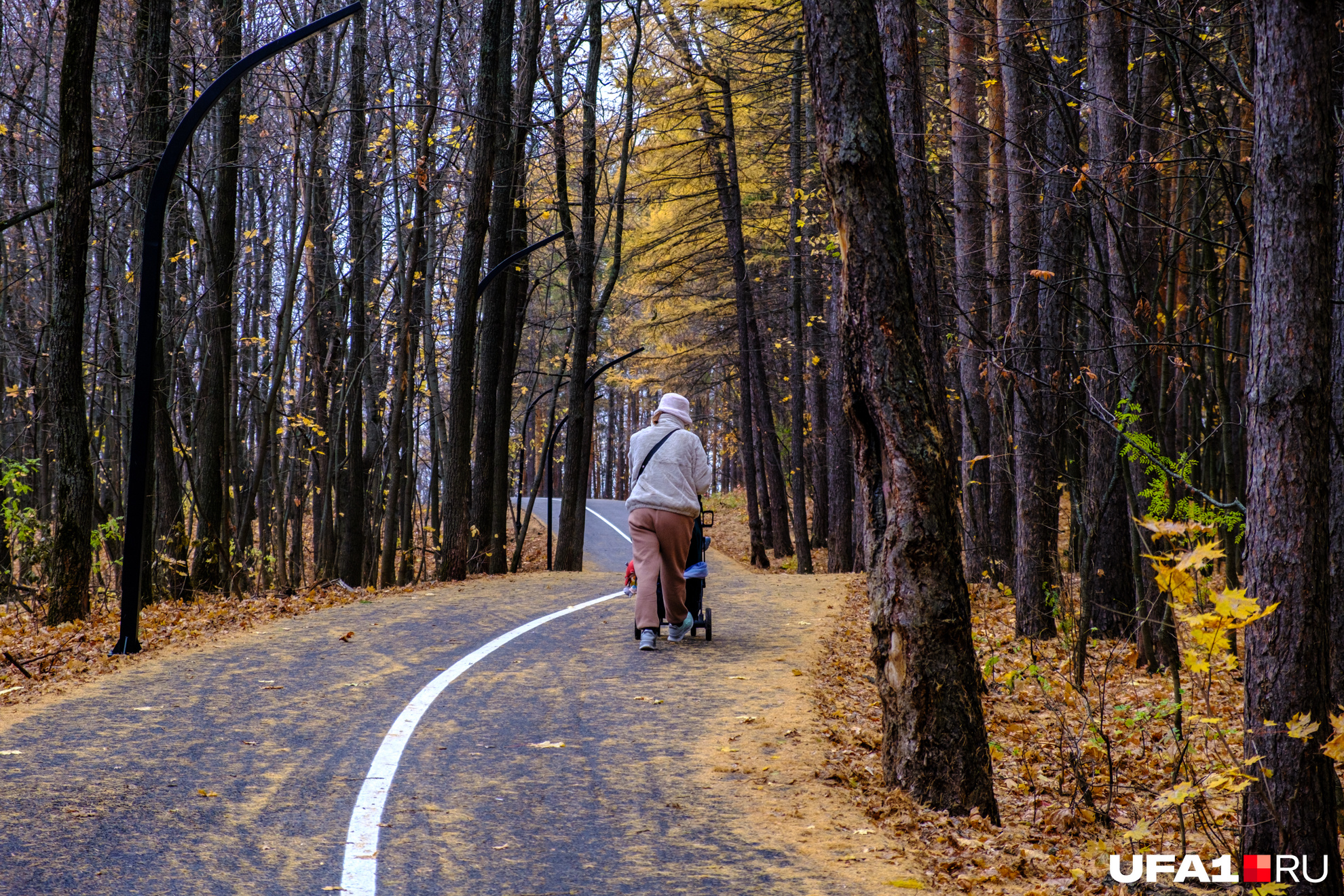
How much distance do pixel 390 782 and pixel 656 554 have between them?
396 centimetres

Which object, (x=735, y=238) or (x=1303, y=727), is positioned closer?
(x=1303, y=727)

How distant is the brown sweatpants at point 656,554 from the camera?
912cm

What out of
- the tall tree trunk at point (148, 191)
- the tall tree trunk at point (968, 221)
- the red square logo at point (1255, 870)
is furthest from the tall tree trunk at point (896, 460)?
the tall tree trunk at point (148, 191)

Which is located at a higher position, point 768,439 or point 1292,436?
point 768,439

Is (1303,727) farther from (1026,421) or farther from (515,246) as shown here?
(515,246)

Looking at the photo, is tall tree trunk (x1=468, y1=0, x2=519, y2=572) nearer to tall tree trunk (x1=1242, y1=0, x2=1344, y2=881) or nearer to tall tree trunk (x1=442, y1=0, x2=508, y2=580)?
tall tree trunk (x1=442, y1=0, x2=508, y2=580)

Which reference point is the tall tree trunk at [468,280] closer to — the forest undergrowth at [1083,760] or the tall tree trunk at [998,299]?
the forest undergrowth at [1083,760]

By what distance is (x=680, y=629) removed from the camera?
9.66 meters

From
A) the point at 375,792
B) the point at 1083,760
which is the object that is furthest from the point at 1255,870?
the point at 375,792

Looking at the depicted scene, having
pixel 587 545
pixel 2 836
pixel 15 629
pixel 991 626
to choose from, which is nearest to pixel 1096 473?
pixel 991 626

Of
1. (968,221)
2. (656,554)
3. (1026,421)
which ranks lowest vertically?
(656,554)

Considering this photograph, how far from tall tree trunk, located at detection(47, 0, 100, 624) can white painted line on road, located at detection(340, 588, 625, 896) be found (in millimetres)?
4572

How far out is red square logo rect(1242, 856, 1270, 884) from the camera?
14.3 feet

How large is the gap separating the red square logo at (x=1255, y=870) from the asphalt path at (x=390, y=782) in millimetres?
1958
